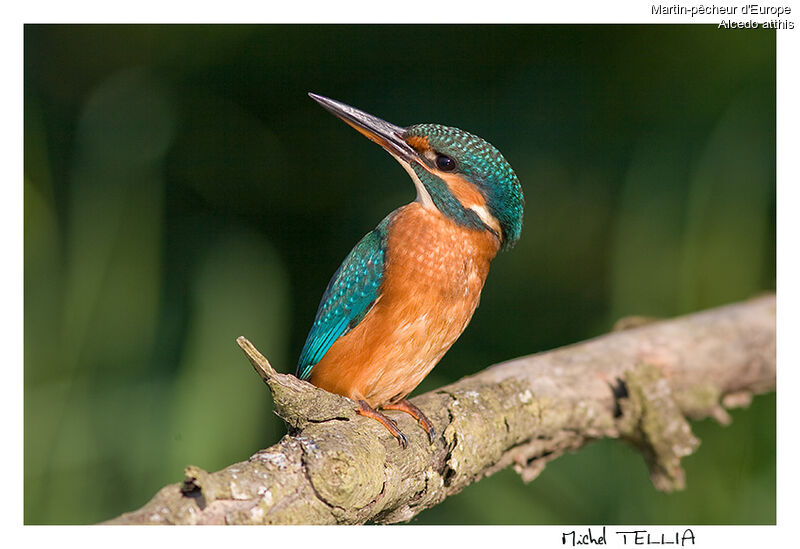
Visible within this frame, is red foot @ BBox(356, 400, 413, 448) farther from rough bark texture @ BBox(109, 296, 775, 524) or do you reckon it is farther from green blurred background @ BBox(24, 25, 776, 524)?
green blurred background @ BBox(24, 25, 776, 524)

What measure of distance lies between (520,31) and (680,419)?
5.95ft

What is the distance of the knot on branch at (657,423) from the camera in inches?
95.3

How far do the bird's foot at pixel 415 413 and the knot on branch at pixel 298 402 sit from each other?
1.02 feet

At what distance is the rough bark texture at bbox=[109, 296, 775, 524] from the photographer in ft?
4.39

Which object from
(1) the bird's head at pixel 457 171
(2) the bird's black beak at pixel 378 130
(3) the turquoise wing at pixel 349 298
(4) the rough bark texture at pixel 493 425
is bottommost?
(4) the rough bark texture at pixel 493 425

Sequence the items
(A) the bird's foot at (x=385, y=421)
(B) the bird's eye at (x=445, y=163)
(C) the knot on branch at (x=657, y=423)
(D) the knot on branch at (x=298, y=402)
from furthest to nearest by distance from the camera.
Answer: (C) the knot on branch at (x=657, y=423) < (B) the bird's eye at (x=445, y=163) < (A) the bird's foot at (x=385, y=421) < (D) the knot on branch at (x=298, y=402)

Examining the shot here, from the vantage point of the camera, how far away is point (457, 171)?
6.72 ft

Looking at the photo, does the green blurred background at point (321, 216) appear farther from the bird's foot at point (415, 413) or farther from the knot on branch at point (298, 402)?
the knot on branch at point (298, 402)

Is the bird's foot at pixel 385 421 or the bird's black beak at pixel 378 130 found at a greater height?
the bird's black beak at pixel 378 130

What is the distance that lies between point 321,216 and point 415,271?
4.05 ft

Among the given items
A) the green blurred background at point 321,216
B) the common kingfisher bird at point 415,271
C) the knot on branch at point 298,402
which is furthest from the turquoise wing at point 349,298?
the green blurred background at point 321,216

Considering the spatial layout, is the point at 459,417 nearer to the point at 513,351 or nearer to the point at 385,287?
the point at 385,287

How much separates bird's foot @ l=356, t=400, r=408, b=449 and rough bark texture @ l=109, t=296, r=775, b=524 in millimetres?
18

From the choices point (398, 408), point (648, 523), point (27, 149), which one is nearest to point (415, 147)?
point (398, 408)
